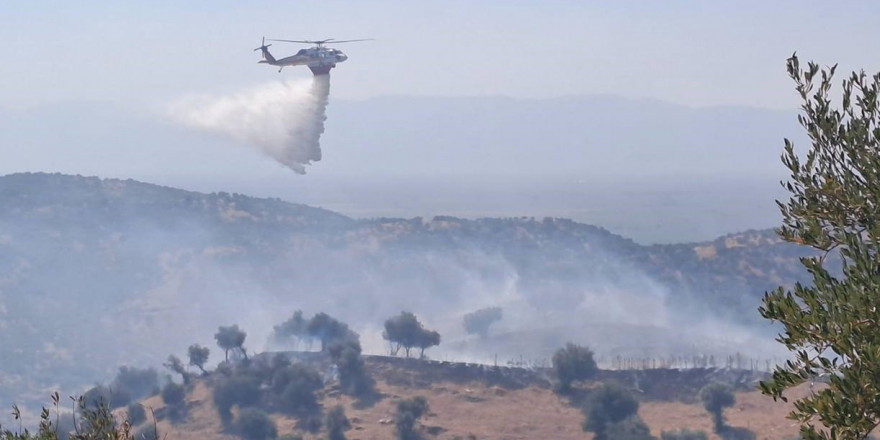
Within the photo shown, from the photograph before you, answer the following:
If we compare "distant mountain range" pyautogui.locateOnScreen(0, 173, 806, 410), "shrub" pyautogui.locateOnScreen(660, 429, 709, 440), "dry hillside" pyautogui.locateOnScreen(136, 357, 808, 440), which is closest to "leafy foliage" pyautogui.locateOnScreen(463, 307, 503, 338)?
"distant mountain range" pyautogui.locateOnScreen(0, 173, 806, 410)

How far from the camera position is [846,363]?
16.8 m

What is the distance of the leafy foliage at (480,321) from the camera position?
154 m

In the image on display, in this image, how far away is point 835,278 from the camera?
1755cm

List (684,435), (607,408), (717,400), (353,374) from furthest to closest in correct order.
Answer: (353,374) < (607,408) < (717,400) < (684,435)

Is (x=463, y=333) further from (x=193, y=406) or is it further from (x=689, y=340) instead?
(x=193, y=406)

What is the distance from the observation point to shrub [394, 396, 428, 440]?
93688 mm

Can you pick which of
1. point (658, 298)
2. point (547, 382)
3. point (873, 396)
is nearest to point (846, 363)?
point (873, 396)

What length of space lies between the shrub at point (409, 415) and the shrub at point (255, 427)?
10.6 metres

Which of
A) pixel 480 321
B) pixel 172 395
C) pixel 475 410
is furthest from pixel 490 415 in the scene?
pixel 480 321

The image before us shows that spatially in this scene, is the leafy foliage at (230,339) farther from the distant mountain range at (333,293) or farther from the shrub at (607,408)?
the shrub at (607,408)

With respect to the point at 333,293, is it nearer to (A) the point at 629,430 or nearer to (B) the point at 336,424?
(B) the point at 336,424

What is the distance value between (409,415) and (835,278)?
78800mm

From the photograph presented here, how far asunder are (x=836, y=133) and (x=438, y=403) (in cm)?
8674

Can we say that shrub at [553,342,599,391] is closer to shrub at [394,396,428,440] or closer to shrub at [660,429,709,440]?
shrub at [394,396,428,440]
